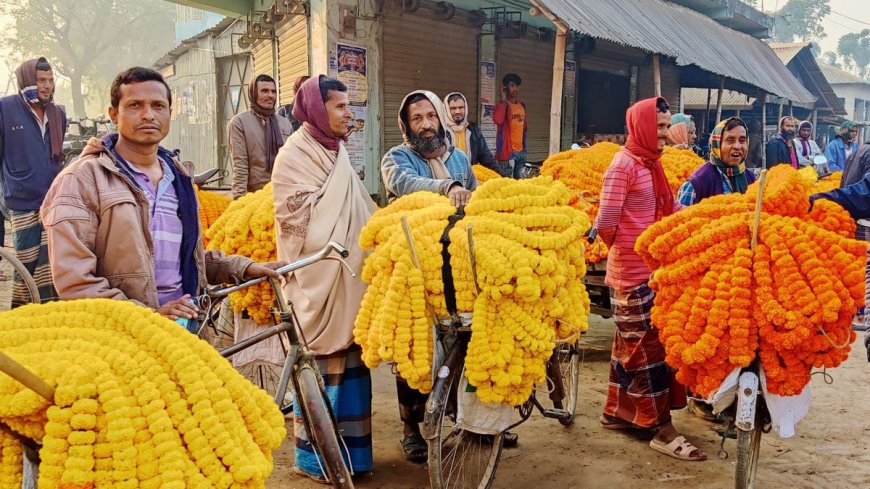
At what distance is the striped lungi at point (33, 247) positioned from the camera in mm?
5824

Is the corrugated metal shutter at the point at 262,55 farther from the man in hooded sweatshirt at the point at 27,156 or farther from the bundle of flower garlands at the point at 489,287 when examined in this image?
the bundle of flower garlands at the point at 489,287

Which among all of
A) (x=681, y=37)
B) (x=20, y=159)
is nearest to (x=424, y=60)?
(x=681, y=37)

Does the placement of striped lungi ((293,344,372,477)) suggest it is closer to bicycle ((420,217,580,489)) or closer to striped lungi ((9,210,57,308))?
bicycle ((420,217,580,489))

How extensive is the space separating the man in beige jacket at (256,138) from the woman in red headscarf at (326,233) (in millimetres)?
2465

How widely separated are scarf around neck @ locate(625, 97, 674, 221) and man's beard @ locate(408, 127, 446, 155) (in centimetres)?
116

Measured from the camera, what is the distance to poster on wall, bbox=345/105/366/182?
996 centimetres

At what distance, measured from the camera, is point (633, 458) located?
4.23m

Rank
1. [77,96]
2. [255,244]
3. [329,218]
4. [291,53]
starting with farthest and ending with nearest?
[77,96]
[291,53]
[255,244]
[329,218]

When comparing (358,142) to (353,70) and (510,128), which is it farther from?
(510,128)

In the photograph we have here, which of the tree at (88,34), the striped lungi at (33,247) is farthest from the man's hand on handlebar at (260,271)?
the tree at (88,34)

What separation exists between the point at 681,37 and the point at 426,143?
1136 cm

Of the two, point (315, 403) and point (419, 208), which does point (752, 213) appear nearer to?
point (419, 208)

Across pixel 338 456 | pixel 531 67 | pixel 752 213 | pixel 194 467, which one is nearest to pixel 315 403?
pixel 338 456

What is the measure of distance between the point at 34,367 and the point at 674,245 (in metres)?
2.78
